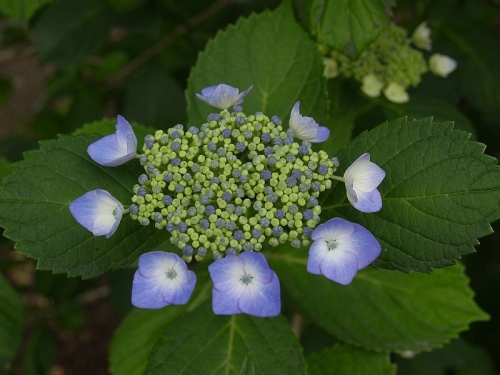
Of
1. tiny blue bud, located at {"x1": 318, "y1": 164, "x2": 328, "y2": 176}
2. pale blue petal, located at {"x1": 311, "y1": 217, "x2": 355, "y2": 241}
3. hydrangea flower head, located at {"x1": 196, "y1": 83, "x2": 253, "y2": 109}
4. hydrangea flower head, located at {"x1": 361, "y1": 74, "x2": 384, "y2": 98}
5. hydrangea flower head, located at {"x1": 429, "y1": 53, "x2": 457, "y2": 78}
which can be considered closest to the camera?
pale blue petal, located at {"x1": 311, "y1": 217, "x2": 355, "y2": 241}

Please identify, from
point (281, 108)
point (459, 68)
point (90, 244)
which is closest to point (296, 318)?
point (281, 108)

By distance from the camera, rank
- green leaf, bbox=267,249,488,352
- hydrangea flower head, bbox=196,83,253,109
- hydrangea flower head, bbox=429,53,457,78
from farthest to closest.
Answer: hydrangea flower head, bbox=429,53,457,78 → green leaf, bbox=267,249,488,352 → hydrangea flower head, bbox=196,83,253,109

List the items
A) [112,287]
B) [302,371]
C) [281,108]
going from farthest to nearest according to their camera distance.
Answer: [112,287] < [281,108] < [302,371]

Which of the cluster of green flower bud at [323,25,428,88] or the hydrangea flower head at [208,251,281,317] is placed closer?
the hydrangea flower head at [208,251,281,317]

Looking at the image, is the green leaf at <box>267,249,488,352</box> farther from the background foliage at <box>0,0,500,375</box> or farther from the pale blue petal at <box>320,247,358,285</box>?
the pale blue petal at <box>320,247,358,285</box>

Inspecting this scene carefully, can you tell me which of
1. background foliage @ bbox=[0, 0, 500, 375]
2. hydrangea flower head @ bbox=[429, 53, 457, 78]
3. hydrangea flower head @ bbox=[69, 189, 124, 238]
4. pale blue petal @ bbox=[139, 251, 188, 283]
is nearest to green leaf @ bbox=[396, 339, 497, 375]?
background foliage @ bbox=[0, 0, 500, 375]

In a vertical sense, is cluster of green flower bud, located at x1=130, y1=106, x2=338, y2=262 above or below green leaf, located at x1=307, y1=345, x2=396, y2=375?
above

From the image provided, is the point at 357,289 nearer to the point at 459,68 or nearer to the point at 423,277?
the point at 423,277

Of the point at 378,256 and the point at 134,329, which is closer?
the point at 378,256
